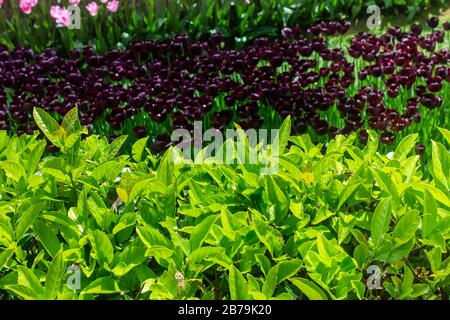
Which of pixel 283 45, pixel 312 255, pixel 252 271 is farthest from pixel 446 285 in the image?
pixel 283 45

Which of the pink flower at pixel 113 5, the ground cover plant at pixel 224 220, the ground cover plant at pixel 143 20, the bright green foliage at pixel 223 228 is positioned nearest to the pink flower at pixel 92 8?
the ground cover plant at pixel 143 20

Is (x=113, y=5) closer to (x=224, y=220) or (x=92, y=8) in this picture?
(x=92, y=8)

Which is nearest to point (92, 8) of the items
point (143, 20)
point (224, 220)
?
point (143, 20)

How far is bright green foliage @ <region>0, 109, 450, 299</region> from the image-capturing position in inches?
68.8

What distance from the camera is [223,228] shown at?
1877 mm

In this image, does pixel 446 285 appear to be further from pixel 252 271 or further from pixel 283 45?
pixel 283 45

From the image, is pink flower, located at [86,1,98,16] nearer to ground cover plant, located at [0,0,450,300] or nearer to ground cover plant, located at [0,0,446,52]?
ground cover plant, located at [0,0,446,52]

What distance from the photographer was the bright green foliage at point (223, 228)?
1.75 meters

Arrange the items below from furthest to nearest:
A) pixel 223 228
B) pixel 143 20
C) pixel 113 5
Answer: pixel 143 20 < pixel 113 5 < pixel 223 228

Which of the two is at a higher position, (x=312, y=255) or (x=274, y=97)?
(x=312, y=255)

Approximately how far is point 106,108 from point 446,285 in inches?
121

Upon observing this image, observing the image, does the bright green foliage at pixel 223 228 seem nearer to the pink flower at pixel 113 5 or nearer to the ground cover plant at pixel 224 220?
the ground cover plant at pixel 224 220

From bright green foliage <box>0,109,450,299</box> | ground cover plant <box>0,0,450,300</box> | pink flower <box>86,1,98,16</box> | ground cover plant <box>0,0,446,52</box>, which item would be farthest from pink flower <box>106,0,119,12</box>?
bright green foliage <box>0,109,450,299</box>

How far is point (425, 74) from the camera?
177 inches
